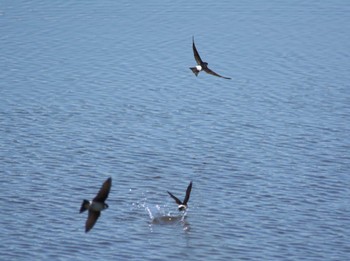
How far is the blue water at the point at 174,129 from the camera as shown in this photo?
1362 centimetres

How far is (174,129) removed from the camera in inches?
704

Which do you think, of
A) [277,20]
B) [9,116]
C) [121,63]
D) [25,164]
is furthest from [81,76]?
[277,20]

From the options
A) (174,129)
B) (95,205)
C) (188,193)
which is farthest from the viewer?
(174,129)

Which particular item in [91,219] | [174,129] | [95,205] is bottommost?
[174,129]

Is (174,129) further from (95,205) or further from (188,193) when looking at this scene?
(95,205)

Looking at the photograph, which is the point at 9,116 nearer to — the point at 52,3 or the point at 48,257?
the point at 48,257

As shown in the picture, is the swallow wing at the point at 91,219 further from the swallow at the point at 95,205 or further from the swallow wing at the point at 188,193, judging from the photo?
the swallow wing at the point at 188,193

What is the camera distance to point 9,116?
18.2 meters

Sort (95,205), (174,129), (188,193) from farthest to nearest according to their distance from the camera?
(174,129)
(188,193)
(95,205)

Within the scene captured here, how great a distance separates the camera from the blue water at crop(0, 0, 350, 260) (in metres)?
13.6

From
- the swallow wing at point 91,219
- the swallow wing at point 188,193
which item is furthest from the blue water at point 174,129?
the swallow wing at point 91,219

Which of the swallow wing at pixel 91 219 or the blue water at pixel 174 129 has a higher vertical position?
the swallow wing at pixel 91 219

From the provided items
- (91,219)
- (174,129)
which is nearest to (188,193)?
(91,219)

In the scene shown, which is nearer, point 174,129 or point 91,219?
point 91,219
